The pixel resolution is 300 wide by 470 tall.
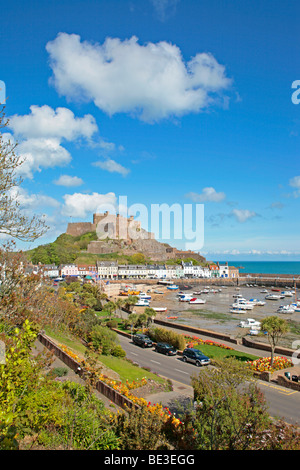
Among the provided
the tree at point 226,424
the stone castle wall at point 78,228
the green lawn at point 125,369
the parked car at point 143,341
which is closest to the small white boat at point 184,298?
the parked car at point 143,341

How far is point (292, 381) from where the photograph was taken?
19656mm

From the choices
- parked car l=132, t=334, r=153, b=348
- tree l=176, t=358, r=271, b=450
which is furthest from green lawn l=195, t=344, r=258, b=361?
tree l=176, t=358, r=271, b=450

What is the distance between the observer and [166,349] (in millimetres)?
28016

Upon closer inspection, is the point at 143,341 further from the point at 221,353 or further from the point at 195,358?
the point at 195,358

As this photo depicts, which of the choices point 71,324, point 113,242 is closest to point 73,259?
point 113,242

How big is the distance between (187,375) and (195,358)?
3.04 meters

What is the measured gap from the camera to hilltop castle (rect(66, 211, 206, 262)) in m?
167

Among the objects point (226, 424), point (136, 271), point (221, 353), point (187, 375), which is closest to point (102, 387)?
point (226, 424)

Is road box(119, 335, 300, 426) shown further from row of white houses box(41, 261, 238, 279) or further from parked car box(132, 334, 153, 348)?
row of white houses box(41, 261, 238, 279)

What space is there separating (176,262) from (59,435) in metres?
165

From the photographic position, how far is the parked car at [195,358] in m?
24.1

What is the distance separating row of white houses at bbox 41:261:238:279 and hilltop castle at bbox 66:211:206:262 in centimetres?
2032
